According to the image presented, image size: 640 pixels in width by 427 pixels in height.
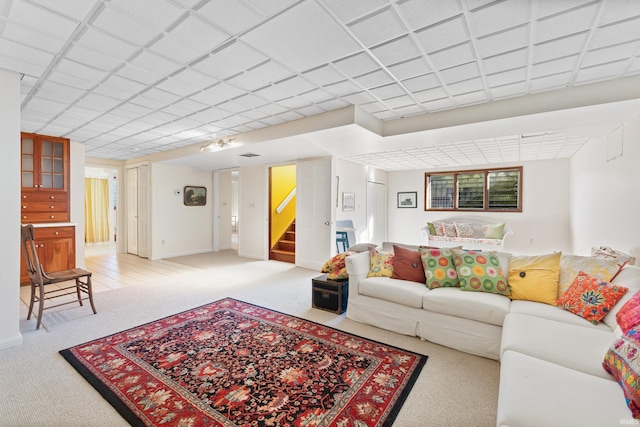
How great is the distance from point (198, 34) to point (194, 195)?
6.14 m

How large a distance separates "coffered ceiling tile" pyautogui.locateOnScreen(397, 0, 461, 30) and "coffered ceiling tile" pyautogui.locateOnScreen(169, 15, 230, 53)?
1.27 meters

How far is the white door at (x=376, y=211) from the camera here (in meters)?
8.37

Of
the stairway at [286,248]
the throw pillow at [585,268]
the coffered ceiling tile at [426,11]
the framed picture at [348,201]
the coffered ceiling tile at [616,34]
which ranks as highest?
the coffered ceiling tile at [426,11]

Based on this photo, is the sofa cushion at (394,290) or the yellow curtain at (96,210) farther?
the yellow curtain at (96,210)

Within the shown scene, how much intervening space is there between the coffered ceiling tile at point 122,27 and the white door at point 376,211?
6.61 meters

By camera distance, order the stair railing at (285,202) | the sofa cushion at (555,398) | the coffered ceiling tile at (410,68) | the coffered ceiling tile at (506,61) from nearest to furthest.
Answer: the sofa cushion at (555,398)
the coffered ceiling tile at (506,61)
the coffered ceiling tile at (410,68)
the stair railing at (285,202)

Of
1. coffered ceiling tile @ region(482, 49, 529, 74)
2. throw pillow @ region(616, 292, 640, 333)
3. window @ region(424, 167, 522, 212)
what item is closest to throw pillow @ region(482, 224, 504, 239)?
window @ region(424, 167, 522, 212)

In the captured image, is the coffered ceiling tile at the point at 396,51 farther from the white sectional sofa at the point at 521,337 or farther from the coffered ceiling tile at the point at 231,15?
the white sectional sofa at the point at 521,337

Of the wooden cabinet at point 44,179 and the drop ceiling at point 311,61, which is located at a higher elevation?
the drop ceiling at point 311,61

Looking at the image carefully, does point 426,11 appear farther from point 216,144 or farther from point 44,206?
point 44,206

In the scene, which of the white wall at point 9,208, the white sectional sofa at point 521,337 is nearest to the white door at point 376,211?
the white sectional sofa at point 521,337

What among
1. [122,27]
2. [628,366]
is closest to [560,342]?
[628,366]

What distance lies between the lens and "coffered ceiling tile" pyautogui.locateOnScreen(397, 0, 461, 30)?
5.97 ft

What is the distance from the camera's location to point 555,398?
4.25 ft
